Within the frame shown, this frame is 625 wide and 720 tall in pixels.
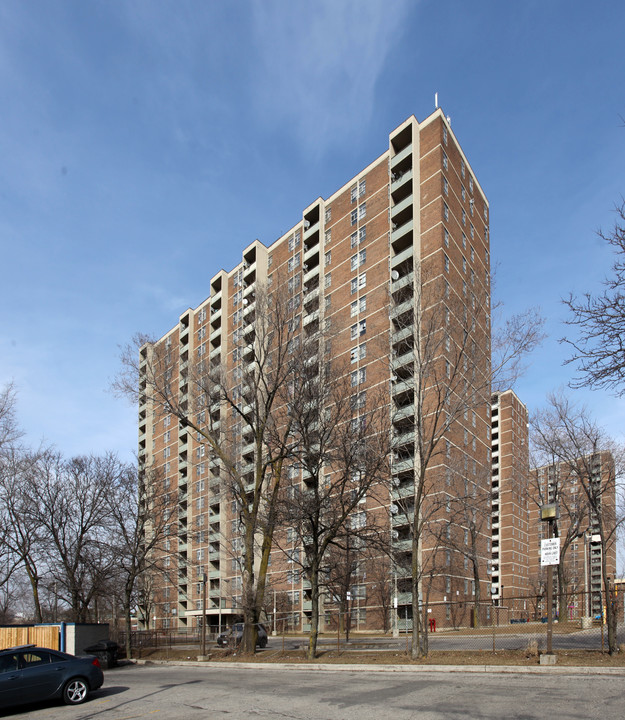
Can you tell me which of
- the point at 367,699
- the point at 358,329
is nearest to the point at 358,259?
the point at 358,329

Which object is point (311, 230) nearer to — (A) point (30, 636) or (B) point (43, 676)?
(A) point (30, 636)

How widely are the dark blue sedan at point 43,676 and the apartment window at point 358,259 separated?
55536 mm

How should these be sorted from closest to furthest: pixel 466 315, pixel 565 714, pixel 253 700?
1. pixel 565 714
2. pixel 253 700
3. pixel 466 315

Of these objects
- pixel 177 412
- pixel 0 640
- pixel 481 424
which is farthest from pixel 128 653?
pixel 481 424

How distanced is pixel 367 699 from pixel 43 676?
22.7ft

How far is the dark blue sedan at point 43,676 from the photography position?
1298 centimetres

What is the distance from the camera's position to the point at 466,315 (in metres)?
21.2

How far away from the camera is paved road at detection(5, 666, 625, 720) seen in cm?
976

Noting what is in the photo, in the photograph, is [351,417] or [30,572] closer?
[351,417]

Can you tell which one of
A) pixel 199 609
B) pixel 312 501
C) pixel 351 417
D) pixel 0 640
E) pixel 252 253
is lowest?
pixel 199 609

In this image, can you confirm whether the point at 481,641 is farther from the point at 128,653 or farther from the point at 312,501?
the point at 128,653

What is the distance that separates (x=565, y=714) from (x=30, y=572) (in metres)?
42.1

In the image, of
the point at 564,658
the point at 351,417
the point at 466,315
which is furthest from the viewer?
the point at 351,417

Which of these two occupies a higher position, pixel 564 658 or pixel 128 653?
pixel 564 658
